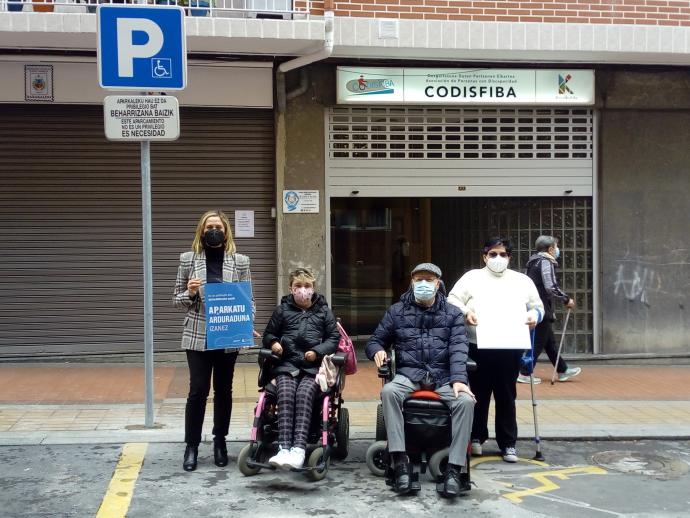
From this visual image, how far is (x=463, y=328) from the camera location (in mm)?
5758

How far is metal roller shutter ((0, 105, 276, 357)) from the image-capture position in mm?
10117

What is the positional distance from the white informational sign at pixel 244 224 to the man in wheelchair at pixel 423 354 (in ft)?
16.0

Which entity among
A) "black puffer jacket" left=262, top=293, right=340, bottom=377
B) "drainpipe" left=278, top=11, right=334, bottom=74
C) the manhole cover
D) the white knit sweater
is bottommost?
the manhole cover

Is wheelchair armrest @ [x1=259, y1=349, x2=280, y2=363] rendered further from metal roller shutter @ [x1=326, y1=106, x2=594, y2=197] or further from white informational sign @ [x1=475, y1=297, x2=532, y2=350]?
metal roller shutter @ [x1=326, y1=106, x2=594, y2=197]

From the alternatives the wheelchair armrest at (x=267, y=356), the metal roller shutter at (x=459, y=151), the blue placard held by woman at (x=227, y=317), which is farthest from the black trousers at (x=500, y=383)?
the metal roller shutter at (x=459, y=151)

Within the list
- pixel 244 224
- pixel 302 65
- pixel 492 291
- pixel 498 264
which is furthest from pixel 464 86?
pixel 492 291

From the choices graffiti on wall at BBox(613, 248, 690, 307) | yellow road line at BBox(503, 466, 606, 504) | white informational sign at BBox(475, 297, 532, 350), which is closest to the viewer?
yellow road line at BBox(503, 466, 606, 504)

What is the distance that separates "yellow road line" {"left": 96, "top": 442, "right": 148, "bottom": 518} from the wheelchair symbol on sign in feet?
9.59

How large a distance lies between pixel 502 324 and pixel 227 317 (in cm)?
198

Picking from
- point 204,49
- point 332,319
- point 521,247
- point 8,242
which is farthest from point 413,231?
point 332,319

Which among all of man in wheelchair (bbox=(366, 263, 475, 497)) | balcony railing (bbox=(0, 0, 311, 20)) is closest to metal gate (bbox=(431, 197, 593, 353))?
balcony railing (bbox=(0, 0, 311, 20))

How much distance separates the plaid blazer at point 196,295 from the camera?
566 cm

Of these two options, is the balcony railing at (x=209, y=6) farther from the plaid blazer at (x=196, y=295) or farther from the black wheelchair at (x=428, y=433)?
the black wheelchair at (x=428, y=433)

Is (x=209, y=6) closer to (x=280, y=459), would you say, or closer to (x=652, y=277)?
(x=280, y=459)
